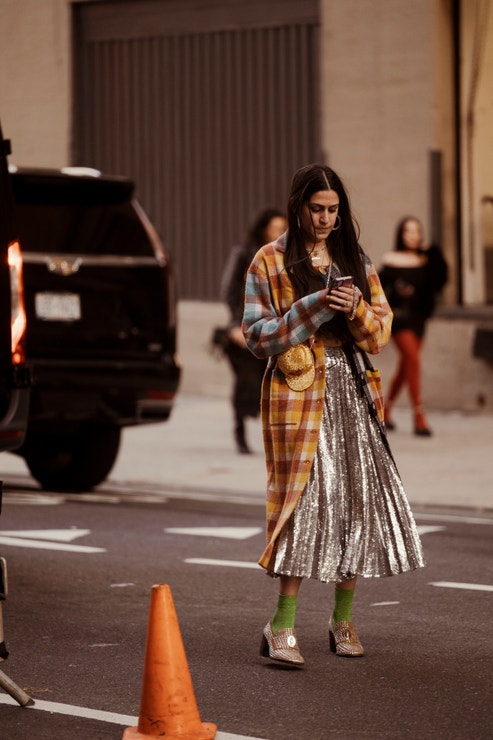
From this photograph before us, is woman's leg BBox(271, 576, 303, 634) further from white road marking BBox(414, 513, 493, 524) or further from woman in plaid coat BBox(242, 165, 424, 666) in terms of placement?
white road marking BBox(414, 513, 493, 524)

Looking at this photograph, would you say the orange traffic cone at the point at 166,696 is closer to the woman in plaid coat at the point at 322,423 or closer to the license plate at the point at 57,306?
the woman in plaid coat at the point at 322,423

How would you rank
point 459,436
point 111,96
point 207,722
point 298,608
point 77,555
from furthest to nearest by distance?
point 111,96
point 459,436
point 77,555
point 298,608
point 207,722

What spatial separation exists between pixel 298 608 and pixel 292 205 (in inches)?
75.9

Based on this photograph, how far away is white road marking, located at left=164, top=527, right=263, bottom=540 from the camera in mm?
9781

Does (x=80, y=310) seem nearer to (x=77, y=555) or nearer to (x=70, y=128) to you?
(x=77, y=555)

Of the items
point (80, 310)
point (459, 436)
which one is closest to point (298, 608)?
point (80, 310)

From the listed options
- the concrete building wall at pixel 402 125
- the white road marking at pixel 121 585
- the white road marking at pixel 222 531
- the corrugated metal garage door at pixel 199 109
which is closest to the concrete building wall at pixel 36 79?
the corrugated metal garage door at pixel 199 109

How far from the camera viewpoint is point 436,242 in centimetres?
1664

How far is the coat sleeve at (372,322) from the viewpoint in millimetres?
6422

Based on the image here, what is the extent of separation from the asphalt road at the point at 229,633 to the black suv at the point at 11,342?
2.61 ft

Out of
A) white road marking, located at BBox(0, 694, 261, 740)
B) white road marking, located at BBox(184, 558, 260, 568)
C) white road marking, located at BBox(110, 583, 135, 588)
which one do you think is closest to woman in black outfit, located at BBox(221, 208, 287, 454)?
white road marking, located at BBox(184, 558, 260, 568)

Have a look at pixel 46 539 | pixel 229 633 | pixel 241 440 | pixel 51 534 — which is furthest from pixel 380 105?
pixel 229 633

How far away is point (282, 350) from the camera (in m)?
6.51

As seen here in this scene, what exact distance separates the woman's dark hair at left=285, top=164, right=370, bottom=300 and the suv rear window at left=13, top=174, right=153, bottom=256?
179 inches
